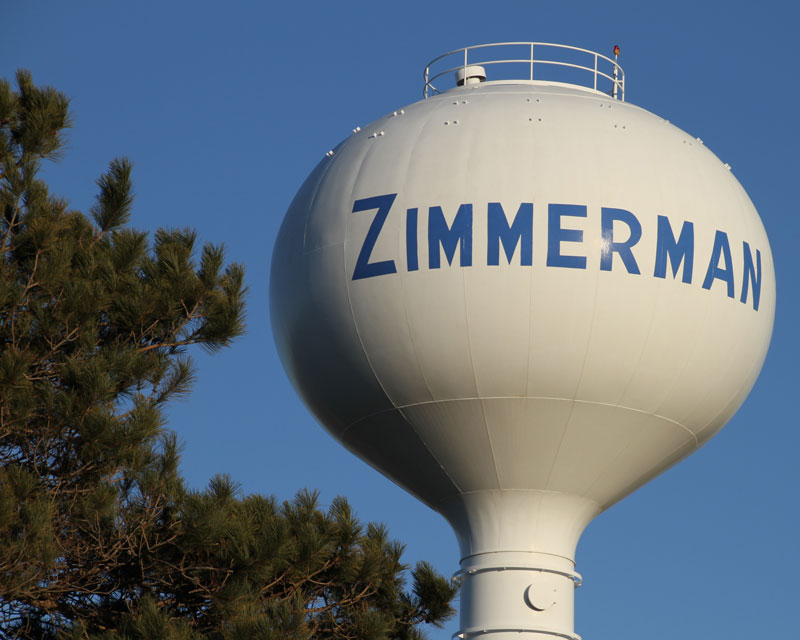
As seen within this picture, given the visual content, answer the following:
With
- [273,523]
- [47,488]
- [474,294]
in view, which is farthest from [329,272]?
[47,488]

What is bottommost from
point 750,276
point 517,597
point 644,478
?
point 517,597

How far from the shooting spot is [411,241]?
13.0 m

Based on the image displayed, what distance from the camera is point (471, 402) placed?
13.2 m

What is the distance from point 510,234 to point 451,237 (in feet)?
1.66

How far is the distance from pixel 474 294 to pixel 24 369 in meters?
3.78

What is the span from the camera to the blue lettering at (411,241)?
12977mm

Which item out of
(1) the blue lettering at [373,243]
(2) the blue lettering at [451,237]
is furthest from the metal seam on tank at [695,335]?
(1) the blue lettering at [373,243]

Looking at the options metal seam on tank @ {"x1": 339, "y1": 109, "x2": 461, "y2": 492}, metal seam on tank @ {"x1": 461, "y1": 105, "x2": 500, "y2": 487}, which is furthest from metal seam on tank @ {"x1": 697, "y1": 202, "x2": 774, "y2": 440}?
metal seam on tank @ {"x1": 339, "y1": 109, "x2": 461, "y2": 492}

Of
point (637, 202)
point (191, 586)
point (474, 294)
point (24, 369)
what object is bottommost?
point (191, 586)

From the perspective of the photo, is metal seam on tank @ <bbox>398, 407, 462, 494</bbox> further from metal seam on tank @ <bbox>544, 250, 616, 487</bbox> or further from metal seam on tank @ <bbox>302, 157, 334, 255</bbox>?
metal seam on tank @ <bbox>302, 157, 334, 255</bbox>

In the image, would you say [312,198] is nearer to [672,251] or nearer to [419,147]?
[419,147]

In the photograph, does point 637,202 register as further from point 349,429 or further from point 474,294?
point 349,429

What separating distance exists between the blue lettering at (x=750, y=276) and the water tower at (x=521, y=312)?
0.09ft

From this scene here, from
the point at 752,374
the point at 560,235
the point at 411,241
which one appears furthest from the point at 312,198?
the point at 752,374
